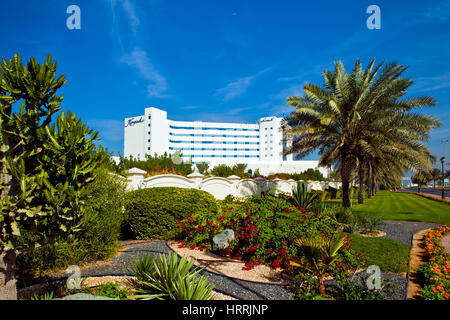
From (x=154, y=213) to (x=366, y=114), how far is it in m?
12.8

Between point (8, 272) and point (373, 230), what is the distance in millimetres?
11369

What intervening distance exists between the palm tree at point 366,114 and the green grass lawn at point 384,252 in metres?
6.48

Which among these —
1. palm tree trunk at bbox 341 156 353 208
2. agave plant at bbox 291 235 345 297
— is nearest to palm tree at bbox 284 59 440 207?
palm tree trunk at bbox 341 156 353 208

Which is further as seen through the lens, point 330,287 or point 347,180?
point 347,180

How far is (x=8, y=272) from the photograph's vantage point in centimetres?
323

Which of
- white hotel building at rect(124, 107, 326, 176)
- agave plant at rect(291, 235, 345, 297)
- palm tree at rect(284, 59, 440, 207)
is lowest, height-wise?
agave plant at rect(291, 235, 345, 297)

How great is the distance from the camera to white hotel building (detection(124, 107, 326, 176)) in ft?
256

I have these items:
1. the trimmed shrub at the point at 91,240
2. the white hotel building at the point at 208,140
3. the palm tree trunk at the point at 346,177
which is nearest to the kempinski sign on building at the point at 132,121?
the white hotel building at the point at 208,140

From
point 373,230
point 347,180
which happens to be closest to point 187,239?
point 373,230

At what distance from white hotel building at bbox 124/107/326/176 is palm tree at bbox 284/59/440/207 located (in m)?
53.9

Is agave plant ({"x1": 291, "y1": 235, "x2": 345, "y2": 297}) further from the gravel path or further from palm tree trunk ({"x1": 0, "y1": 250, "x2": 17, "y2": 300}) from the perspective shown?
palm tree trunk ({"x1": 0, "y1": 250, "x2": 17, "y2": 300})

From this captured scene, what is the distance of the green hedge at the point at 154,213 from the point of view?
823cm
